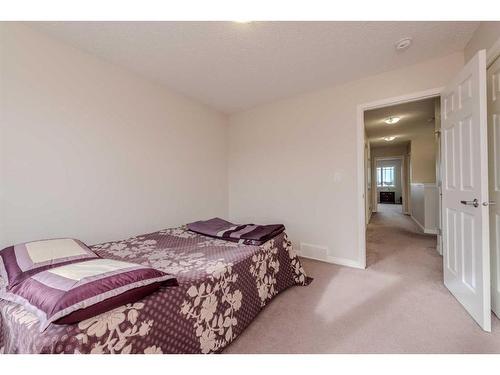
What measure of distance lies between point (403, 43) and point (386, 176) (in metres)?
10.4

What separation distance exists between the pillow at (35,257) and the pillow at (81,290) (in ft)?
0.39

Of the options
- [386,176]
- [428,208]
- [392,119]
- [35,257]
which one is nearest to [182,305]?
[35,257]

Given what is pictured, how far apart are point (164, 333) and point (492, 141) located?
2474 mm

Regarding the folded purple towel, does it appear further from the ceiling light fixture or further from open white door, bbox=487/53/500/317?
the ceiling light fixture

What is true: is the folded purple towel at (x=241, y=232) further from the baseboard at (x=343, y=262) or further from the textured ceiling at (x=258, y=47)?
the textured ceiling at (x=258, y=47)

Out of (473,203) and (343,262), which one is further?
(343,262)

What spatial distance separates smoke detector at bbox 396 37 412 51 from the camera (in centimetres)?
186

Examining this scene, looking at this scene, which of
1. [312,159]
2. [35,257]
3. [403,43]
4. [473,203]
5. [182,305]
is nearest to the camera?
[182,305]

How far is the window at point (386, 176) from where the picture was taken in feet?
34.5

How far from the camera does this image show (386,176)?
1075cm

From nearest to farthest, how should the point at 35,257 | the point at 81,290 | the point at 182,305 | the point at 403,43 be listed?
the point at 81,290 < the point at 182,305 < the point at 35,257 < the point at 403,43

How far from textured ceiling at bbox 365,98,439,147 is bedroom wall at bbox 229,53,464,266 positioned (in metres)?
1.36

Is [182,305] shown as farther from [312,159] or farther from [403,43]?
[403,43]

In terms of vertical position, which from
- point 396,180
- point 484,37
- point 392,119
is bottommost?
point 396,180
